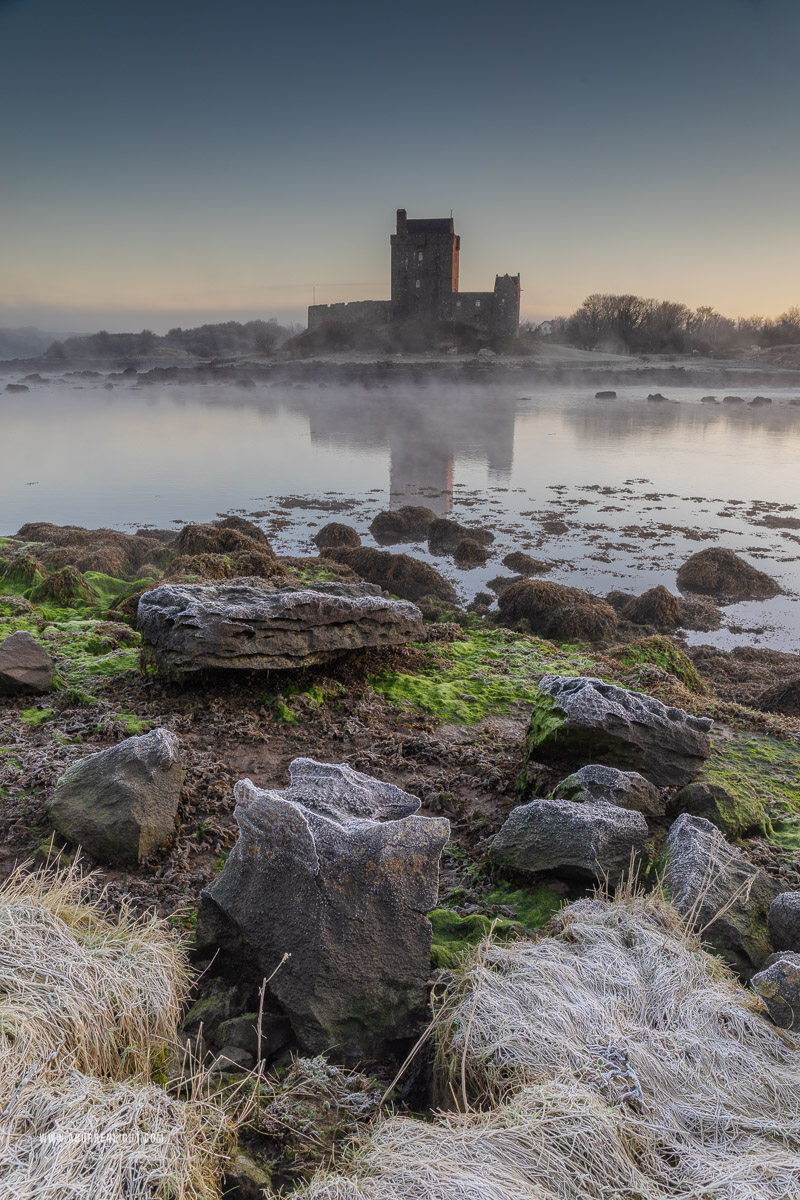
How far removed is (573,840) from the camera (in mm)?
4219

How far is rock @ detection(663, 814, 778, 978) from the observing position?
369cm

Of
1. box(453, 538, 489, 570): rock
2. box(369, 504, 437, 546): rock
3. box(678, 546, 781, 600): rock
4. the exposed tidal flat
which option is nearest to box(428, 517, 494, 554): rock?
box(369, 504, 437, 546): rock

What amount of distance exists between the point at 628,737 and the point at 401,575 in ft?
26.7

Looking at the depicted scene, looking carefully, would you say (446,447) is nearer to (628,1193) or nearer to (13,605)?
(13,605)

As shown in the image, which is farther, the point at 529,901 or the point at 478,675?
the point at 478,675

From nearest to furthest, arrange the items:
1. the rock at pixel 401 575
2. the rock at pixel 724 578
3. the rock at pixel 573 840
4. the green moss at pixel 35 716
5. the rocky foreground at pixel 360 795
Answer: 1. the rocky foreground at pixel 360 795
2. the rock at pixel 573 840
3. the green moss at pixel 35 716
4. the rock at pixel 401 575
5. the rock at pixel 724 578

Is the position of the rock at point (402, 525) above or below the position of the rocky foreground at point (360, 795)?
below

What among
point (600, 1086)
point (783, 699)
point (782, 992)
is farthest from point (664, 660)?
point (600, 1086)

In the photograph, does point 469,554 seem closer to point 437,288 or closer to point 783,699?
point 783,699

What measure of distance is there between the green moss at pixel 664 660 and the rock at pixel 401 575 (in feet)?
14.5

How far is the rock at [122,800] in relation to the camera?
427 centimetres

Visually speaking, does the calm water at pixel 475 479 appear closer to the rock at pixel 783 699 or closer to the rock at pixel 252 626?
the rock at pixel 783 699

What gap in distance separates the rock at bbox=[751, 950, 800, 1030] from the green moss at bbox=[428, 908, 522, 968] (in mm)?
1145

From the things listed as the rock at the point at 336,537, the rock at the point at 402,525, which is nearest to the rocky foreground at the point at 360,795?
the rock at the point at 336,537
